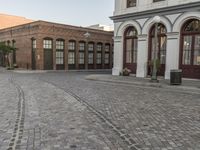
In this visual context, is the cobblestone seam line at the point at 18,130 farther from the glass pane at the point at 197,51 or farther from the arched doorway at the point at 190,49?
the glass pane at the point at 197,51

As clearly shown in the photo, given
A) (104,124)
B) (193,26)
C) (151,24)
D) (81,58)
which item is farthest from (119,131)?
(81,58)

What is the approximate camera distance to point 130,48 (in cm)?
1970

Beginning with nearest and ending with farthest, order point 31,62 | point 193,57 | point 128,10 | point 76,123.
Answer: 1. point 76,123
2. point 193,57
3. point 128,10
4. point 31,62

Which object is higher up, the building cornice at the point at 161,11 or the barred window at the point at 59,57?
the building cornice at the point at 161,11

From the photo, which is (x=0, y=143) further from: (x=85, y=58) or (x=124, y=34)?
(x=85, y=58)

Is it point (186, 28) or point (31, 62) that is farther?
point (31, 62)

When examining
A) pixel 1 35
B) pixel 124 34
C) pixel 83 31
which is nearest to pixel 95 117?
pixel 124 34

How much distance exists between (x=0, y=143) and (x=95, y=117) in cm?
265

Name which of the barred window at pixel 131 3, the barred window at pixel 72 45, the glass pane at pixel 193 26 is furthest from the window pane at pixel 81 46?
the glass pane at pixel 193 26

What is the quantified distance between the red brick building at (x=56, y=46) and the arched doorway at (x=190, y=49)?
39.7ft

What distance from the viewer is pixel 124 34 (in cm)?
1994

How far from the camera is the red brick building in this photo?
93.2ft

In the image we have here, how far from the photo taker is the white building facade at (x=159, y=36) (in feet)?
51.4

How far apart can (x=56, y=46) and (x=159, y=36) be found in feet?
51.7
